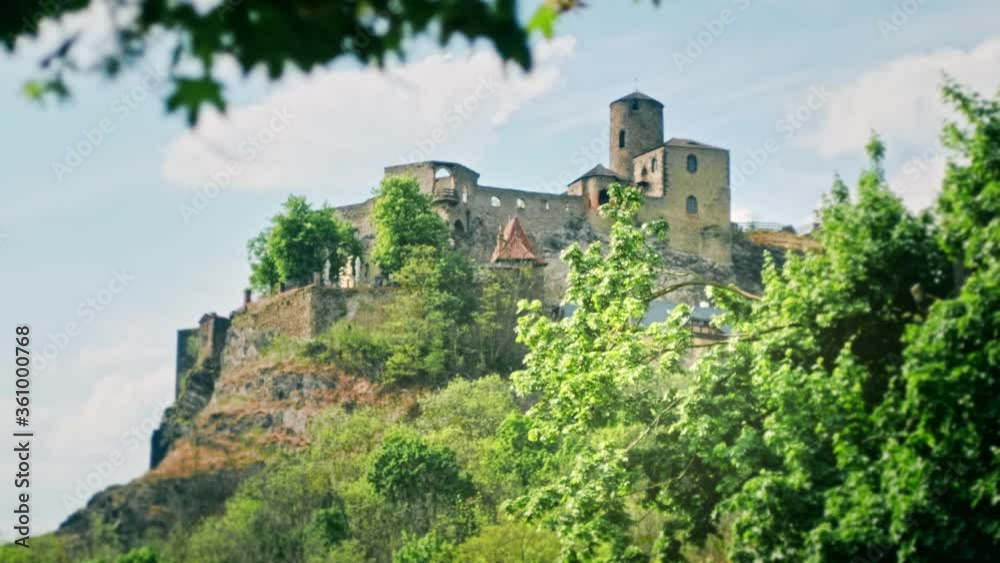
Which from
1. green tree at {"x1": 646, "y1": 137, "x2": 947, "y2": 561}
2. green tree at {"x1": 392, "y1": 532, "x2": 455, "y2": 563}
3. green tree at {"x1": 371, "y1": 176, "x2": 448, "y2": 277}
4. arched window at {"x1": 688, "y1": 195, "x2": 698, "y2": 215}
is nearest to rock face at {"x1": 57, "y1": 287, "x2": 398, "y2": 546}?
green tree at {"x1": 371, "y1": 176, "x2": 448, "y2": 277}

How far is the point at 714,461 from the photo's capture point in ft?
56.9

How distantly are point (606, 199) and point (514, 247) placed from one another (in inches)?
394

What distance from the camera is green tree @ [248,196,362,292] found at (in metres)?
60.8

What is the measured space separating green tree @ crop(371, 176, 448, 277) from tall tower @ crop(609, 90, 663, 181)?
16.4 metres

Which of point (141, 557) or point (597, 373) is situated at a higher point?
point (597, 373)

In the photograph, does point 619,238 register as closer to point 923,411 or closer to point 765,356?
point 765,356

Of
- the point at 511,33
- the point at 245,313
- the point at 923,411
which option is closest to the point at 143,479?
the point at 245,313

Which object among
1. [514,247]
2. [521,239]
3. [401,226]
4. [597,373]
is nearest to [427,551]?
[597,373]

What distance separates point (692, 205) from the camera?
70.9 m

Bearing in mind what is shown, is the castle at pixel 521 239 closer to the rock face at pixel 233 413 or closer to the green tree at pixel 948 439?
the rock face at pixel 233 413

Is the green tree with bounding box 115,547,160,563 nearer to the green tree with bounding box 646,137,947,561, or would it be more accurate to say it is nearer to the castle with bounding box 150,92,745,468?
the castle with bounding box 150,92,745,468

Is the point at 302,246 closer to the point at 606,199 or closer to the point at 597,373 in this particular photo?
the point at 606,199

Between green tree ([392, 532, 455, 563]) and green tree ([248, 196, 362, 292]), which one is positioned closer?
green tree ([392, 532, 455, 563])

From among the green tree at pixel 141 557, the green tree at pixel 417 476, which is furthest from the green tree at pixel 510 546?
the green tree at pixel 141 557
